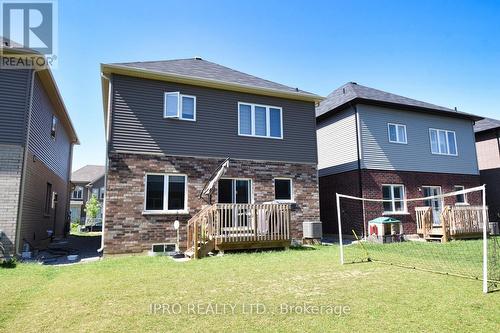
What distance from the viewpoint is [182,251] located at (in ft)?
35.9

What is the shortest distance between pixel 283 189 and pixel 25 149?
918 cm

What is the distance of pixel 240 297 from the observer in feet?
17.6

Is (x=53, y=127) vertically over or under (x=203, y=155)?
over

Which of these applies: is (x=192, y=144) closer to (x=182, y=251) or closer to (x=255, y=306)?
(x=182, y=251)

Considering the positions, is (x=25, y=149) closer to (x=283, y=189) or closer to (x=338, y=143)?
(x=283, y=189)

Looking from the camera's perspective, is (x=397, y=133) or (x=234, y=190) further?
(x=397, y=133)

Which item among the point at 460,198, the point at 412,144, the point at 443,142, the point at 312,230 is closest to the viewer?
the point at 312,230

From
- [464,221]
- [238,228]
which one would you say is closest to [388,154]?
[464,221]

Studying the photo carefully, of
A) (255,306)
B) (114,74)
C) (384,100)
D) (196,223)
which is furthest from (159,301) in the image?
(384,100)

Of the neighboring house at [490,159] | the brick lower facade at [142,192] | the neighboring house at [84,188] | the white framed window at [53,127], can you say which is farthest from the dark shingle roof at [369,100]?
the neighboring house at [84,188]

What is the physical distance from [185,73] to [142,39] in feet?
6.35

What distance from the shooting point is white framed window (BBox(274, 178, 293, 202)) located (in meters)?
13.1

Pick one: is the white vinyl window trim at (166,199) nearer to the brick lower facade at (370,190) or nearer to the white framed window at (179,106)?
the white framed window at (179,106)

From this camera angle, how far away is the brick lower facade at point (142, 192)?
10336 mm
